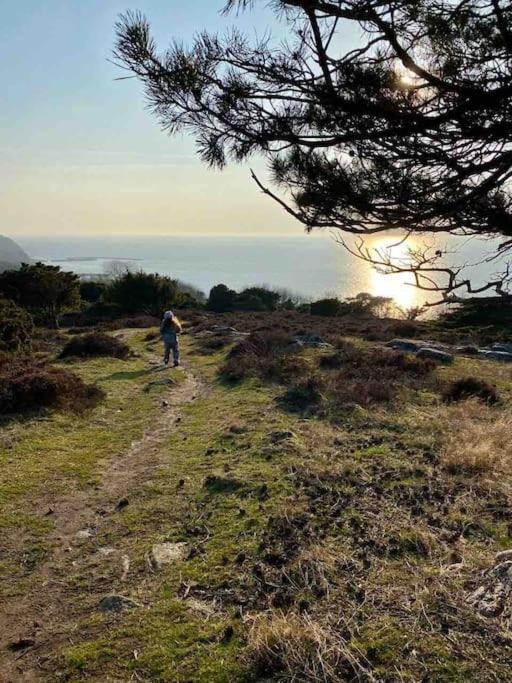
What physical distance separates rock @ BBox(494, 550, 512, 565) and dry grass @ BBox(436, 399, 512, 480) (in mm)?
2333

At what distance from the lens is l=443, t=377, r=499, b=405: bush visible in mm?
11930

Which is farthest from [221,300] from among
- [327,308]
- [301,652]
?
[301,652]

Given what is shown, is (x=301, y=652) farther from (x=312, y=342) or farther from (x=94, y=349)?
(x=312, y=342)

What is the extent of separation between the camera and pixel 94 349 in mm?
19641

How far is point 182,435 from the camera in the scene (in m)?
10.1

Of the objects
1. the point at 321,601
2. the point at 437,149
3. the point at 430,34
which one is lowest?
the point at 321,601

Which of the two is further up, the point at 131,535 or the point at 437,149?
the point at 437,149

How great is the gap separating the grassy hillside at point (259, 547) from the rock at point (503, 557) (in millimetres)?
53

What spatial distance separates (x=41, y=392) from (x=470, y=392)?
9953 mm

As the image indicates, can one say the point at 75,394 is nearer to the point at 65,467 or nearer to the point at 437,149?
the point at 65,467

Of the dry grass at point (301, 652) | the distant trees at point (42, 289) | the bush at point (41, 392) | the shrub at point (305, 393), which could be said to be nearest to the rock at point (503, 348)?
the shrub at point (305, 393)

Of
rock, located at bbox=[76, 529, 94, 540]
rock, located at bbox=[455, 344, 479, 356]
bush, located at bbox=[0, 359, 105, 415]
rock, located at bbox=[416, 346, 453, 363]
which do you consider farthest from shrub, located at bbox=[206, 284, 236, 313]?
rock, located at bbox=[76, 529, 94, 540]

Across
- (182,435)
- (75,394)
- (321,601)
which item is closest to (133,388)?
(75,394)

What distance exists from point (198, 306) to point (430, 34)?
2093 inches
